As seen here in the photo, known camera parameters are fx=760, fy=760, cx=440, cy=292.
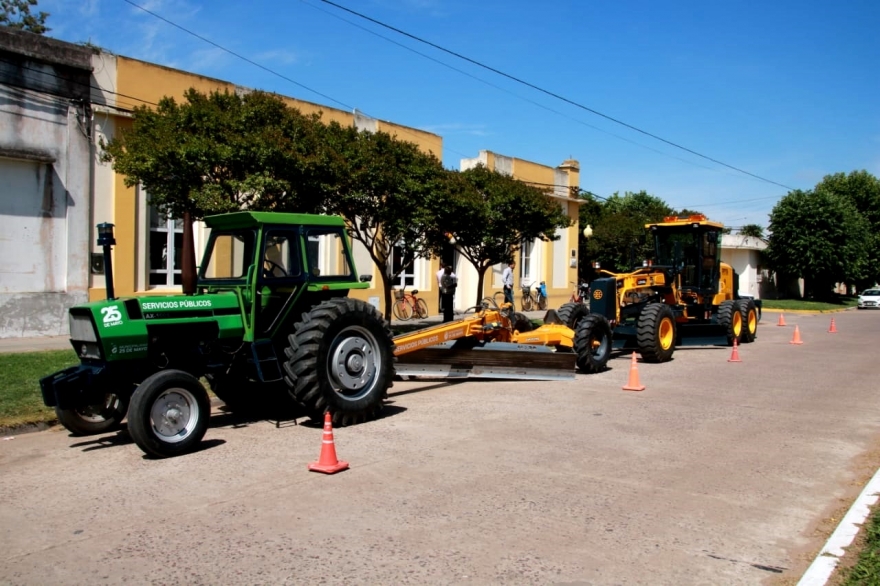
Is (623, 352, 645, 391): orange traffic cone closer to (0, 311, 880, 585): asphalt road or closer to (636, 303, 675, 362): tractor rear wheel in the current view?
(0, 311, 880, 585): asphalt road

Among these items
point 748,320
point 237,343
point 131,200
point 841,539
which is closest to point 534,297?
point 748,320

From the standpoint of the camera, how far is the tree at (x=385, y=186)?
1506 cm

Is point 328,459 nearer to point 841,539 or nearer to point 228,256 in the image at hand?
point 228,256

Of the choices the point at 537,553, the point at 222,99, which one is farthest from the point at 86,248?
the point at 537,553

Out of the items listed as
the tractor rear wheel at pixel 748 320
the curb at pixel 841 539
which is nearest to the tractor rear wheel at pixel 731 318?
the tractor rear wheel at pixel 748 320

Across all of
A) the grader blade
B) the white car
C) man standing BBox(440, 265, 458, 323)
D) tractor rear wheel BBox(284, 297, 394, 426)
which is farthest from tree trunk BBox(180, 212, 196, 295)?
the white car

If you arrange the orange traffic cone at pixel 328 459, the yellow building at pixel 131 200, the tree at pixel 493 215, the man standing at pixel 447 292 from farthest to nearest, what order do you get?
the man standing at pixel 447 292
the tree at pixel 493 215
the yellow building at pixel 131 200
the orange traffic cone at pixel 328 459

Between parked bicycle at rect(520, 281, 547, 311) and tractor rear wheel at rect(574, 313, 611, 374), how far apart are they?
52.6 feet

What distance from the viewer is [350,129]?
1583 cm

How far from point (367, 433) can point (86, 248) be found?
11584mm

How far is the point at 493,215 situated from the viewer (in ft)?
65.5

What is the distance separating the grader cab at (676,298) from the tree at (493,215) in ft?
10.6

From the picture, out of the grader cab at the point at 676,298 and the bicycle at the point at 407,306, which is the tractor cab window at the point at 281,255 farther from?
the bicycle at the point at 407,306

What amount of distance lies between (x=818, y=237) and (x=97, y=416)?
45.1 metres
